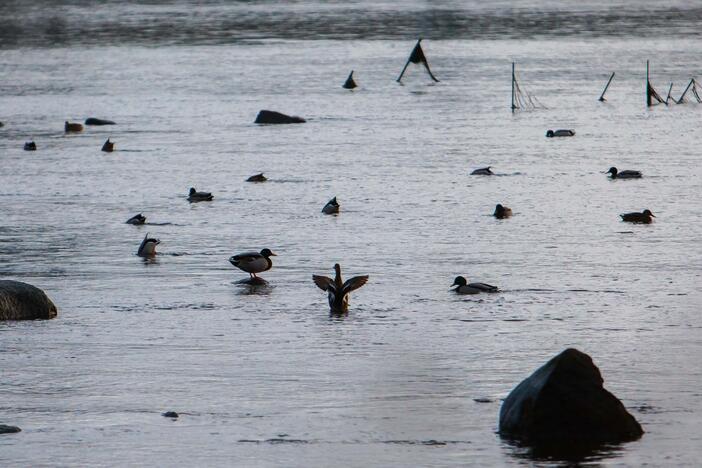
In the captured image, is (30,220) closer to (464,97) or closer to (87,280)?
(87,280)

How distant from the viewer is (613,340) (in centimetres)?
2409

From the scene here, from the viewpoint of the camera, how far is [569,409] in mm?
18281

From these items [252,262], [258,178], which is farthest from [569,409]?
[258,178]

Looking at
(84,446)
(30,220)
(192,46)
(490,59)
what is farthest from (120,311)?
(192,46)

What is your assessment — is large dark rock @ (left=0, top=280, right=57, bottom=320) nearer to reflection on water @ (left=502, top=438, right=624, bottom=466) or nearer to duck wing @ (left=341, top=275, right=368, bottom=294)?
duck wing @ (left=341, top=275, right=368, bottom=294)

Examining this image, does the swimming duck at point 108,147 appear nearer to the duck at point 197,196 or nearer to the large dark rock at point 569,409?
the duck at point 197,196

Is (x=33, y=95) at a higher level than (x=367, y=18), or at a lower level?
higher

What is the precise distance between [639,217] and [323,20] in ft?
357

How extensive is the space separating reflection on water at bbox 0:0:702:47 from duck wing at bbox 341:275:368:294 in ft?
295

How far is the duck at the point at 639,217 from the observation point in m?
35.8

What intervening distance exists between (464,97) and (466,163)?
80.8 ft

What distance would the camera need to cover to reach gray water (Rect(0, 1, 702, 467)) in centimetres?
1941

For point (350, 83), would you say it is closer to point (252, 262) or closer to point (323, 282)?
point (252, 262)

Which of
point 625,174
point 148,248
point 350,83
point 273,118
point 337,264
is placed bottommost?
point 350,83
